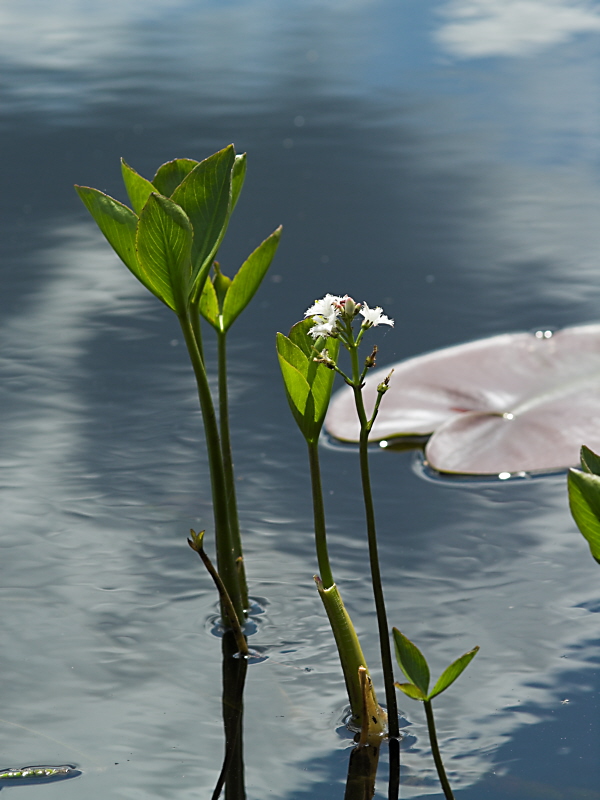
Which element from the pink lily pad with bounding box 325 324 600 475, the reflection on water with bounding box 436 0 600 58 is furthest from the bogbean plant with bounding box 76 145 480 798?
the reflection on water with bounding box 436 0 600 58

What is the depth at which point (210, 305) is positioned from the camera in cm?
73

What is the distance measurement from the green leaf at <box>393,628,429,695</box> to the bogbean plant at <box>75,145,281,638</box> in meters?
0.15

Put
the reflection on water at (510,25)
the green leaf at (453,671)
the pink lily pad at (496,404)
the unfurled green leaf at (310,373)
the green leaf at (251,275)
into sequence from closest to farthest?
the green leaf at (453,671) < the unfurled green leaf at (310,373) < the green leaf at (251,275) < the pink lily pad at (496,404) < the reflection on water at (510,25)

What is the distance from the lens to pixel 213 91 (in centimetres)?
202

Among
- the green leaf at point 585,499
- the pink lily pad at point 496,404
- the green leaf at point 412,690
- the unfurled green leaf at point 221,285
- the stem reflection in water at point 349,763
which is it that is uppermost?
the unfurled green leaf at point 221,285

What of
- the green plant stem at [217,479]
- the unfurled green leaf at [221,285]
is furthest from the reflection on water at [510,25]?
the green plant stem at [217,479]

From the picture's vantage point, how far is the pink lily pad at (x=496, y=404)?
102 cm

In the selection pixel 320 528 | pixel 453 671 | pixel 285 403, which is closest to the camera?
pixel 453 671

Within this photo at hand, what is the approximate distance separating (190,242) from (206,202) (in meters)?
0.05

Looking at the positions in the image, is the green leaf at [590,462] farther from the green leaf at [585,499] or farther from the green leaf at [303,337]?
the green leaf at [303,337]

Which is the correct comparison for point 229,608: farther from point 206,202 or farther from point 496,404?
point 496,404

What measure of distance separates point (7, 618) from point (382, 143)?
123 centimetres

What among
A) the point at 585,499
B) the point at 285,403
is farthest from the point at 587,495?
the point at 285,403

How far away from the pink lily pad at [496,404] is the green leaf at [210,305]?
1.13ft
